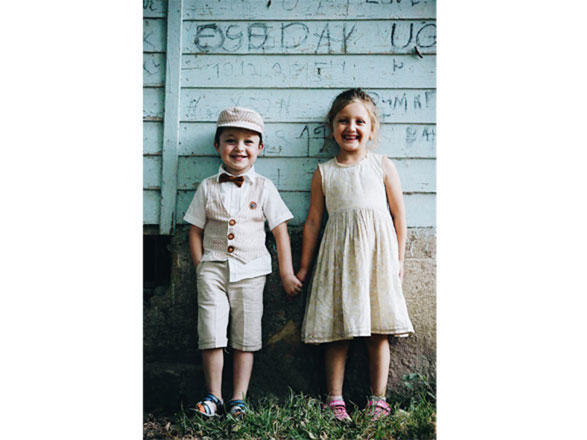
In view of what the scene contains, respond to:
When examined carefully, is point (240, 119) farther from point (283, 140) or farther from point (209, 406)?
point (209, 406)

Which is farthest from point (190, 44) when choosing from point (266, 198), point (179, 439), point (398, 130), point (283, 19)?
point (179, 439)

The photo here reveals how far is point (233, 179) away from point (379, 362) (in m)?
1.13

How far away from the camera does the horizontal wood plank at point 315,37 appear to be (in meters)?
2.49

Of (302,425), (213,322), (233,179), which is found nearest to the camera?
(302,425)

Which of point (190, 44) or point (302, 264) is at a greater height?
point (190, 44)

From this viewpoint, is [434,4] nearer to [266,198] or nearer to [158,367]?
[266,198]

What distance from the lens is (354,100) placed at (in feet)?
8.12

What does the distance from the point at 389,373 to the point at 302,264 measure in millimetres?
691

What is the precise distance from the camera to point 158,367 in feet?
8.18

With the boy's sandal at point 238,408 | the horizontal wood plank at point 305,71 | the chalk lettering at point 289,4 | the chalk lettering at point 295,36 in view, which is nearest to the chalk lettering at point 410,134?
the horizontal wood plank at point 305,71

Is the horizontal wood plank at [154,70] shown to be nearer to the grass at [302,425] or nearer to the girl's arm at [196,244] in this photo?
the girl's arm at [196,244]

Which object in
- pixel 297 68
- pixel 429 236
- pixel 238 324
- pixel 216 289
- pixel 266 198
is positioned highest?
pixel 297 68

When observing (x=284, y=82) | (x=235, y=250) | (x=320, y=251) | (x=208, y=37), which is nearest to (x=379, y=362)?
(x=320, y=251)

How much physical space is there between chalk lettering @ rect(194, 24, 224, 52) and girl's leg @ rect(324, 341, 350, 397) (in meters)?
1.59
